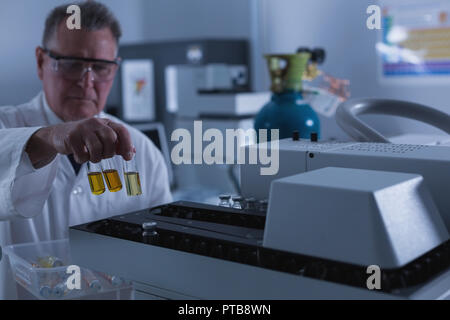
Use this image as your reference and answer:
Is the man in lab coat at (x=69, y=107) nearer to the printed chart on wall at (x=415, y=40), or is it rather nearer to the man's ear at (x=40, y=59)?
the man's ear at (x=40, y=59)

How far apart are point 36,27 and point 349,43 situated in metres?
2.17

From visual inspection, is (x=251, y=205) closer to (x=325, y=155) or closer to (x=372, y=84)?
(x=325, y=155)

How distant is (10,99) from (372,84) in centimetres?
242

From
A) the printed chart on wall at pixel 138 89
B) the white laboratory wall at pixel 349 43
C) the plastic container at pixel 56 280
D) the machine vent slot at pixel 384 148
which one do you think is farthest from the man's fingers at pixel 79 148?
the printed chart on wall at pixel 138 89

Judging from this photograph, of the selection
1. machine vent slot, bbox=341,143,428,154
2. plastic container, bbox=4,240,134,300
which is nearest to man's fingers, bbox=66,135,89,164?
plastic container, bbox=4,240,134,300

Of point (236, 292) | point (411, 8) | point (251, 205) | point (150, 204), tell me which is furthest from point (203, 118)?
point (236, 292)

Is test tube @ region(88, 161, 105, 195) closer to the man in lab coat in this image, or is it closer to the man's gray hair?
the man in lab coat

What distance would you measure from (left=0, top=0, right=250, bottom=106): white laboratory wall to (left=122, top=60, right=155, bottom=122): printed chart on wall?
21.6 inches

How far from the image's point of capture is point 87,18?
1.37 m

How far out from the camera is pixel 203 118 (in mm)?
2238

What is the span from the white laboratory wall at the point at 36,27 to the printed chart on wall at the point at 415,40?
1.09 m

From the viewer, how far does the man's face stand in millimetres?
1354

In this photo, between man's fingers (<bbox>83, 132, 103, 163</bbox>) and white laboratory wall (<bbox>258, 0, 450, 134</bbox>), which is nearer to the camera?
man's fingers (<bbox>83, 132, 103, 163</bbox>)

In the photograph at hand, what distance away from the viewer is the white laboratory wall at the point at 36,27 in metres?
3.59
